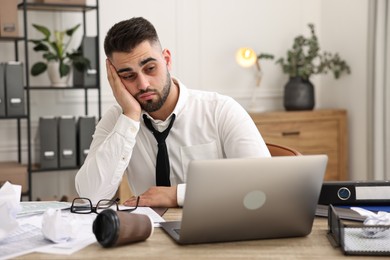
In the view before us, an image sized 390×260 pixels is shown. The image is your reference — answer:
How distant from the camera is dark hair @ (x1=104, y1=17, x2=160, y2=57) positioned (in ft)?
8.06

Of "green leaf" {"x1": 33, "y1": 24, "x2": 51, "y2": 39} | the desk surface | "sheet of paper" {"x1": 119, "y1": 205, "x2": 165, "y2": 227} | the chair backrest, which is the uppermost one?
"green leaf" {"x1": 33, "y1": 24, "x2": 51, "y2": 39}

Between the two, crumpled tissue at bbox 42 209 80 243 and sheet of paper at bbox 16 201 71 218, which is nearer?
crumpled tissue at bbox 42 209 80 243

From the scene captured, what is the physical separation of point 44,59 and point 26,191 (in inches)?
35.0

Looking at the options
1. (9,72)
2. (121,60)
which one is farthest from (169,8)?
(121,60)

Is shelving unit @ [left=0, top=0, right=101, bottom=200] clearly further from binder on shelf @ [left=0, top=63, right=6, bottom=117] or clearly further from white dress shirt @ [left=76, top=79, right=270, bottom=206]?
white dress shirt @ [left=76, top=79, right=270, bottom=206]

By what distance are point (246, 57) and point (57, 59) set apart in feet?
4.28

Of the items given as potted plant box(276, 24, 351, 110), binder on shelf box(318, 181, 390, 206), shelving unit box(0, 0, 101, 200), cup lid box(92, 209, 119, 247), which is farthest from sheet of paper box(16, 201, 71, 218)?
potted plant box(276, 24, 351, 110)

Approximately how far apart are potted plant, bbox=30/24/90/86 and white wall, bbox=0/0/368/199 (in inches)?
8.7

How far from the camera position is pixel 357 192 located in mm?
2061

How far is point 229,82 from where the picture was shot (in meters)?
5.18

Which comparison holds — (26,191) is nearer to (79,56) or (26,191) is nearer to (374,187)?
(79,56)

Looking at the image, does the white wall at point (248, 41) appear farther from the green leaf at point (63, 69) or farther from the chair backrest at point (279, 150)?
the chair backrest at point (279, 150)

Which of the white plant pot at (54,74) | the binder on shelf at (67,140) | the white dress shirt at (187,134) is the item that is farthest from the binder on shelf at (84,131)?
the white dress shirt at (187,134)

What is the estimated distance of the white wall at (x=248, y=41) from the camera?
481cm
